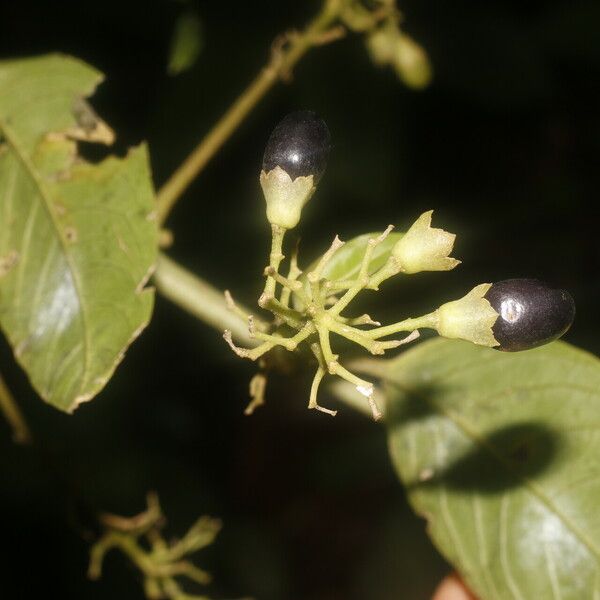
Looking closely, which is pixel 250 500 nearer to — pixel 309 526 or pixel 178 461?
pixel 309 526

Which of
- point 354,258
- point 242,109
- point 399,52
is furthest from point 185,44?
point 354,258

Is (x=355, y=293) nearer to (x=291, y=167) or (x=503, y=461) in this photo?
(x=291, y=167)

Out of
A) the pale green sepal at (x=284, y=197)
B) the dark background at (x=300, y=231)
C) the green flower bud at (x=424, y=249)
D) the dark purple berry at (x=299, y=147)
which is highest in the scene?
the dark purple berry at (x=299, y=147)

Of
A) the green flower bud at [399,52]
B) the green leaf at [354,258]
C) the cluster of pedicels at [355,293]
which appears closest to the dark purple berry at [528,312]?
the cluster of pedicels at [355,293]

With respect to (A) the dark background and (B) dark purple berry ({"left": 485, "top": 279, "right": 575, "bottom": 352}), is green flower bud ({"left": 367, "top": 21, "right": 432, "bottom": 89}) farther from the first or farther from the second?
(B) dark purple berry ({"left": 485, "top": 279, "right": 575, "bottom": 352})

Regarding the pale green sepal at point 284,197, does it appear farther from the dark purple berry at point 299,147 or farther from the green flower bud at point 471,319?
the green flower bud at point 471,319

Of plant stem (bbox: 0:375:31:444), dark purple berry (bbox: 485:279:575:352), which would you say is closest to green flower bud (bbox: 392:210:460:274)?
dark purple berry (bbox: 485:279:575:352)
